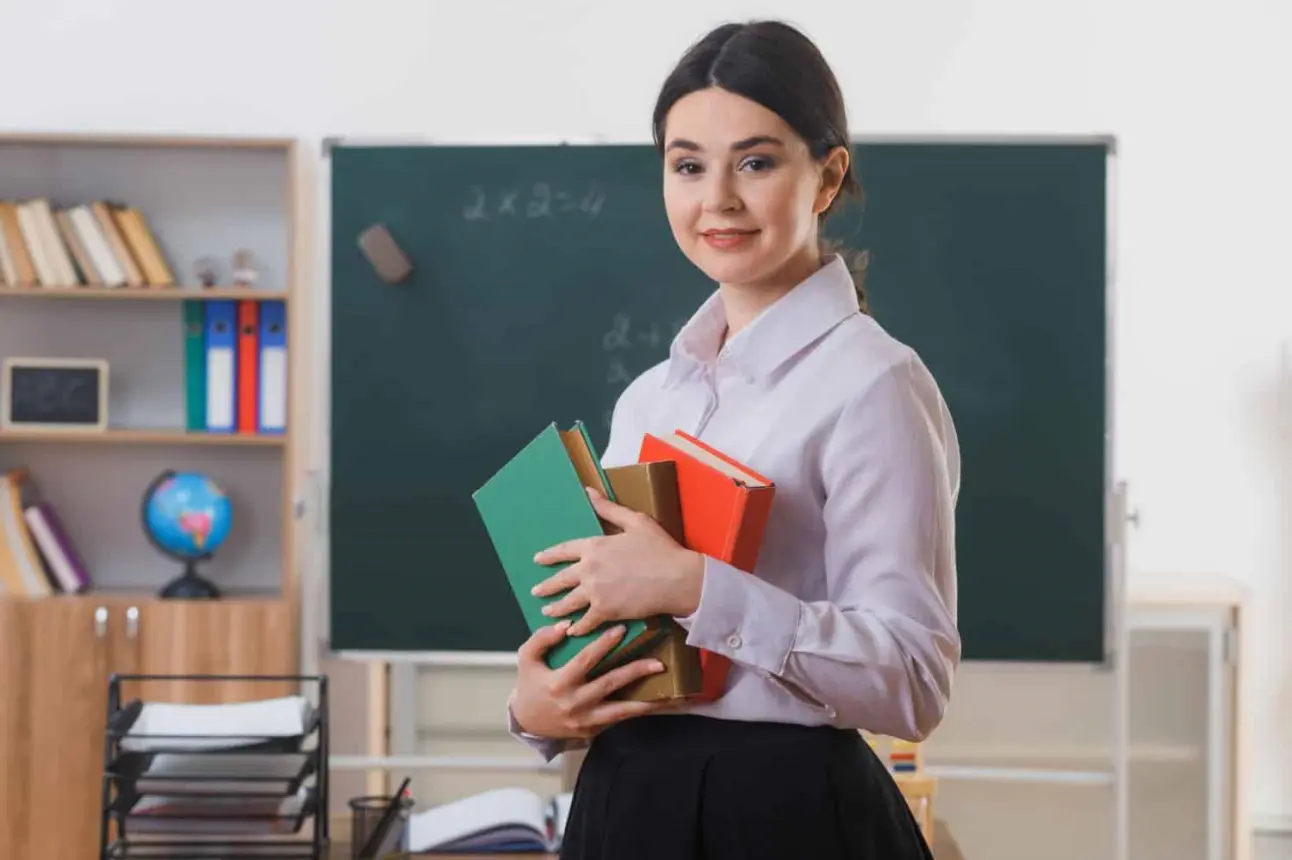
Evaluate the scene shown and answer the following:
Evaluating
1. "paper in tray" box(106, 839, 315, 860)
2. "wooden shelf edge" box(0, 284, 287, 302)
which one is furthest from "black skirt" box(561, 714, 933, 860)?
"wooden shelf edge" box(0, 284, 287, 302)

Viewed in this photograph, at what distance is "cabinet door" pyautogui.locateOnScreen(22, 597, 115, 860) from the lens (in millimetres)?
3061

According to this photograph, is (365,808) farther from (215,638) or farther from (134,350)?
(134,350)

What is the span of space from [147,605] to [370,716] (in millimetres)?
576

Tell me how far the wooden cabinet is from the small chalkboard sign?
15.8 inches

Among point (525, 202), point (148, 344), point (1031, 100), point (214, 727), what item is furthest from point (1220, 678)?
point (148, 344)

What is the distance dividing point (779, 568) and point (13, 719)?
8.22 ft

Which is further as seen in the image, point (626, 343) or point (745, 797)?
point (626, 343)

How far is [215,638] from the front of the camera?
3.07 m

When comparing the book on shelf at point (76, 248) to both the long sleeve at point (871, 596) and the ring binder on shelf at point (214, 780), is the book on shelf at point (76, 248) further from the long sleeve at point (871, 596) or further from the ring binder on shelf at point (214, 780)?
the long sleeve at point (871, 596)

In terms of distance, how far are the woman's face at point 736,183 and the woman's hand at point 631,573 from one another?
221 mm

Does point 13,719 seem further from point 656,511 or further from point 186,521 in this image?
point 656,511

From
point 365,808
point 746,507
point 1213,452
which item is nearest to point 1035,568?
point 1213,452

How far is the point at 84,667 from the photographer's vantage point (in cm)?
306

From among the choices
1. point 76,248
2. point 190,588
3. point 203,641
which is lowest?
point 203,641
